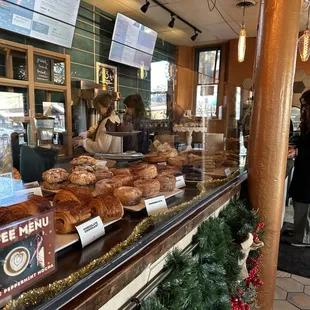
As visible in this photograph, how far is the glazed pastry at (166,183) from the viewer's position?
3.90 feet

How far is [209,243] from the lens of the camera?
119 centimetres

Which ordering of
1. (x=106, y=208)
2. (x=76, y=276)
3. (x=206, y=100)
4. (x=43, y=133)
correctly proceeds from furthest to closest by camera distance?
(x=206, y=100) < (x=43, y=133) < (x=106, y=208) < (x=76, y=276)

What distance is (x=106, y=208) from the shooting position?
838mm

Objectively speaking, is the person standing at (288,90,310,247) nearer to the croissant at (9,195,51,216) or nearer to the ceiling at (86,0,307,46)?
the ceiling at (86,0,307,46)

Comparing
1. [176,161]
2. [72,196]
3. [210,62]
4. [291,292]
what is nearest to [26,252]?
[72,196]

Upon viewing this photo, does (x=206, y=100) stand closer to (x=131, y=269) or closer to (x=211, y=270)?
(x=211, y=270)

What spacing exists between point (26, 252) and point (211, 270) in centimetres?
77

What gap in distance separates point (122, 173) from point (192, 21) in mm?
3843

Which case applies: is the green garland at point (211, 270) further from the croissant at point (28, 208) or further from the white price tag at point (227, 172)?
the croissant at point (28, 208)

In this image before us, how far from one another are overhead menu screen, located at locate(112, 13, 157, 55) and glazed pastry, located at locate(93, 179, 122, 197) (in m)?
3.01

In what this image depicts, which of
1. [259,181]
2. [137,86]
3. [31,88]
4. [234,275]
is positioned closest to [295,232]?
[259,181]

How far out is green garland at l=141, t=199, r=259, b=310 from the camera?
88 cm

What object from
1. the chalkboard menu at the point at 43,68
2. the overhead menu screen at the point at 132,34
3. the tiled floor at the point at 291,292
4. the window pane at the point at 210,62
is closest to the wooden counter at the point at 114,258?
the tiled floor at the point at 291,292

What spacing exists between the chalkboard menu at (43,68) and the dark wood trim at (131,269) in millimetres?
2113
